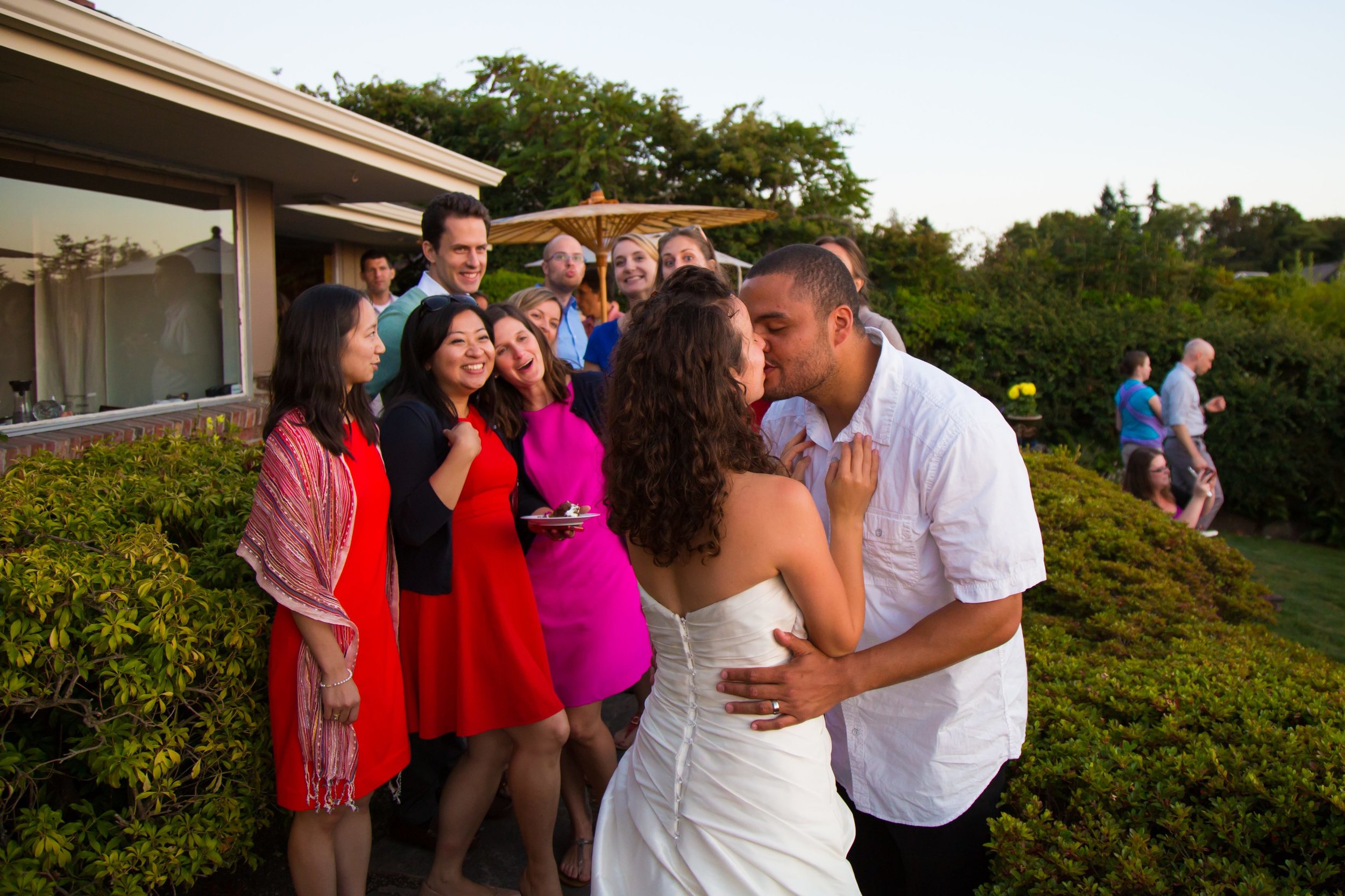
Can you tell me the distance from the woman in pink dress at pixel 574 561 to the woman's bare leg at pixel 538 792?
Result: 0.21m

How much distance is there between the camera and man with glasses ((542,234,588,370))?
5.68 metres

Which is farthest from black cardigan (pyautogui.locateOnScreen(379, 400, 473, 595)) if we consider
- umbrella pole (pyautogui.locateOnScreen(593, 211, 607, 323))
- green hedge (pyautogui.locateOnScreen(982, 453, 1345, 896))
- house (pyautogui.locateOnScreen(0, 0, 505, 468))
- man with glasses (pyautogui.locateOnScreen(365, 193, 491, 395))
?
umbrella pole (pyautogui.locateOnScreen(593, 211, 607, 323))

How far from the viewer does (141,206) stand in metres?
7.75

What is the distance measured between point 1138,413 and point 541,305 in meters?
7.56

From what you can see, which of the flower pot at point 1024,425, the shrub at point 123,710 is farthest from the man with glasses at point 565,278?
the flower pot at point 1024,425

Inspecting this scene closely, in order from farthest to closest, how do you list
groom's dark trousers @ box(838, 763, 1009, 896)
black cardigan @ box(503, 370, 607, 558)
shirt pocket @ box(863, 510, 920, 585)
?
black cardigan @ box(503, 370, 607, 558), groom's dark trousers @ box(838, 763, 1009, 896), shirt pocket @ box(863, 510, 920, 585)

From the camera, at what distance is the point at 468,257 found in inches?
166

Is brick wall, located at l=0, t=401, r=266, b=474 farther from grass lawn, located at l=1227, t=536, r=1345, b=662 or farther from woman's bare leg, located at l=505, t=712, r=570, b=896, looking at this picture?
grass lawn, located at l=1227, t=536, r=1345, b=662

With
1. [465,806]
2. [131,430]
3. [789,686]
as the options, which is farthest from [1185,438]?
[131,430]

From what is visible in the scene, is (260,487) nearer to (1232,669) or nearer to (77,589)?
(77,589)

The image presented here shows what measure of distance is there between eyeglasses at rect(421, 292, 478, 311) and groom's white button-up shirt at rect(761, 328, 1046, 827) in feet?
5.42

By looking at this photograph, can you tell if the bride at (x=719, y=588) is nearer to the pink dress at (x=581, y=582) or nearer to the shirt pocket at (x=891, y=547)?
the shirt pocket at (x=891, y=547)

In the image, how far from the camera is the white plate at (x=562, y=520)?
2863 millimetres

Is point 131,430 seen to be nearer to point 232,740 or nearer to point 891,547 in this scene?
point 232,740
